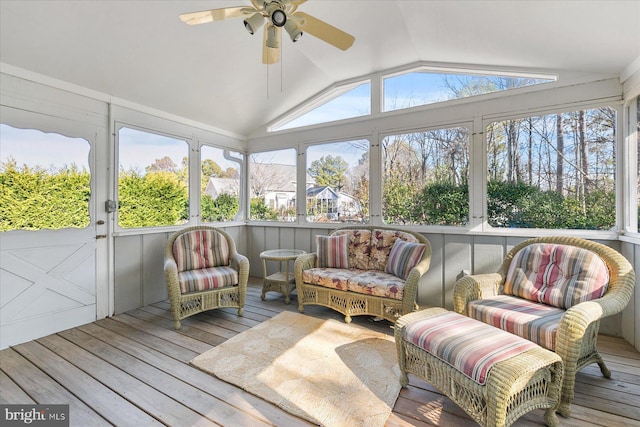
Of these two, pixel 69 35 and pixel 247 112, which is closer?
pixel 69 35

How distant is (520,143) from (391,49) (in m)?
1.90

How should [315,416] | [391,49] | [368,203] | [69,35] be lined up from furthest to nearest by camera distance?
[368,203], [391,49], [69,35], [315,416]

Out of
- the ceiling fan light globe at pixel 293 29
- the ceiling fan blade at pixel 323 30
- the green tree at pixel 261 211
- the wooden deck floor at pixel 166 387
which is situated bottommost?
the wooden deck floor at pixel 166 387

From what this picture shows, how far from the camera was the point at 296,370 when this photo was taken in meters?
2.31

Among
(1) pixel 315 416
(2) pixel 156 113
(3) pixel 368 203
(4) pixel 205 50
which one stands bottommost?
(1) pixel 315 416

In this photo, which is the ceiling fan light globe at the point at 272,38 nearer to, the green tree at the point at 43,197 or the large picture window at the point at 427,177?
the large picture window at the point at 427,177

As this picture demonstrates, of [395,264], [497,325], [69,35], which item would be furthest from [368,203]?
[69,35]

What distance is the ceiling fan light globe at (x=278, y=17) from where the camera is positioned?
1890mm

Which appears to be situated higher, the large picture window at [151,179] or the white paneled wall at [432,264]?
the large picture window at [151,179]

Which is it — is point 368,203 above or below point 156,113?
below

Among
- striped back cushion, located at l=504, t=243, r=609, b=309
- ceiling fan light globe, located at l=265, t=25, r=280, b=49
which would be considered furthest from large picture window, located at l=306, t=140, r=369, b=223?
ceiling fan light globe, located at l=265, t=25, r=280, b=49

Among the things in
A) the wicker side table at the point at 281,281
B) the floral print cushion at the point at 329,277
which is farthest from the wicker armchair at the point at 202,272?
the floral print cushion at the point at 329,277

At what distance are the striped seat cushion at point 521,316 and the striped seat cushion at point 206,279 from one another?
2.57 metres

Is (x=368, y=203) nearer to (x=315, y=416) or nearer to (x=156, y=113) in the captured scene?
(x=315, y=416)
